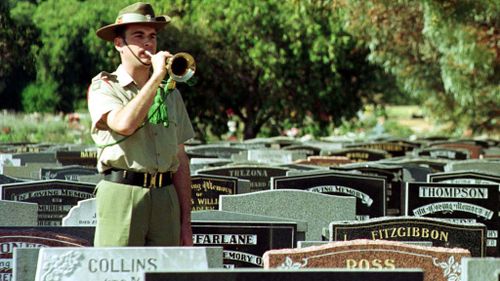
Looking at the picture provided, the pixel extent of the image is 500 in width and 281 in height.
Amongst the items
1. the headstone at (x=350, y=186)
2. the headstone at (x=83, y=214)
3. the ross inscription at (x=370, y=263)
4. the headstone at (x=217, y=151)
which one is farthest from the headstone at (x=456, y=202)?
the headstone at (x=217, y=151)

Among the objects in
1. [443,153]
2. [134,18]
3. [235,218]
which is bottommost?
[443,153]

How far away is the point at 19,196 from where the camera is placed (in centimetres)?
1186

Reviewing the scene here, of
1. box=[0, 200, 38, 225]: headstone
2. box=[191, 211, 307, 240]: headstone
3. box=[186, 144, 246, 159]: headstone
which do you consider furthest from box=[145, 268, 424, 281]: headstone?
box=[186, 144, 246, 159]: headstone

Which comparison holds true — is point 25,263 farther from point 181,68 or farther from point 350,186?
point 350,186

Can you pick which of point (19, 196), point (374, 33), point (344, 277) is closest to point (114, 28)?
point (344, 277)

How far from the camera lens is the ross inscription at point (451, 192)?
1198 cm

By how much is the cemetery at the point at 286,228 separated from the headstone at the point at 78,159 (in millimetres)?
2453

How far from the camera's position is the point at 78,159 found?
18.9m

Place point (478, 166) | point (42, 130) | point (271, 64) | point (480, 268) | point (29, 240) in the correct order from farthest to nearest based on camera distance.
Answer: point (271, 64), point (42, 130), point (478, 166), point (29, 240), point (480, 268)

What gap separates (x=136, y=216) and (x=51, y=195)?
4.23m

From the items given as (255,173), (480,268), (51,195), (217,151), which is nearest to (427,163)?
(255,173)

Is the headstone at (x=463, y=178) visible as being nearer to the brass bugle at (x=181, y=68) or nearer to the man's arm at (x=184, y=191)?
the man's arm at (x=184, y=191)

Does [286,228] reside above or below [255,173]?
above

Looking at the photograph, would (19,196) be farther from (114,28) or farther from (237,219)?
(114,28)
